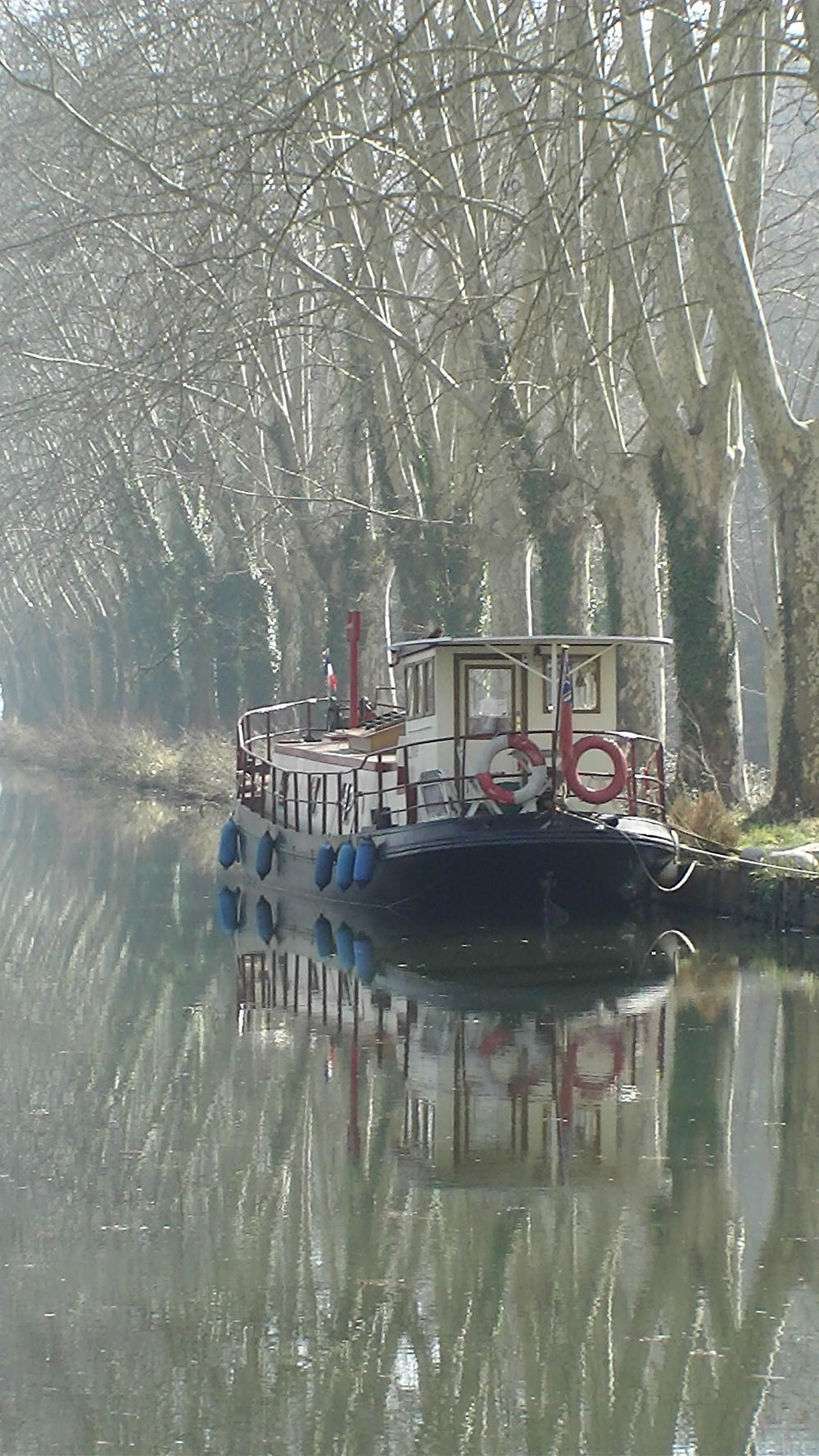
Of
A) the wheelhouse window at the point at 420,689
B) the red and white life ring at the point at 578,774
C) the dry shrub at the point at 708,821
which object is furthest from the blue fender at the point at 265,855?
the red and white life ring at the point at 578,774

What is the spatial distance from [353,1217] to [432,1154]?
4.56 ft

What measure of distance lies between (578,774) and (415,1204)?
1080 centimetres

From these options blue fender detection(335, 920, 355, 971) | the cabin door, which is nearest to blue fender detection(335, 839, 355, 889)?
blue fender detection(335, 920, 355, 971)

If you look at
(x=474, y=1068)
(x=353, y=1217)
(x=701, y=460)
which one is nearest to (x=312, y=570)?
(x=701, y=460)

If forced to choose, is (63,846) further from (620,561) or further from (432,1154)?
(432,1154)

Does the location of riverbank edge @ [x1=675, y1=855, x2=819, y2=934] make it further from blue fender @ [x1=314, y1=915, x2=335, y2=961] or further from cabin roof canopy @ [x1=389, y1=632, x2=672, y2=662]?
blue fender @ [x1=314, y1=915, x2=335, y2=961]

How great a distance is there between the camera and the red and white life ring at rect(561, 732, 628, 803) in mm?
19609

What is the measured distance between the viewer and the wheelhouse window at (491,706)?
827 inches

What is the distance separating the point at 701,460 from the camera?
2367 cm

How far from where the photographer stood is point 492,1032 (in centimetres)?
1434

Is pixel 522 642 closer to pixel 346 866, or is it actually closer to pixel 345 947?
pixel 346 866

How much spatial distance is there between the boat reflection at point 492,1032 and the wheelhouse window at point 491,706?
7.36 feet

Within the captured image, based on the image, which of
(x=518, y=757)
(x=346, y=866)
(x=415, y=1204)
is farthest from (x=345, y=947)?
(x=415, y=1204)

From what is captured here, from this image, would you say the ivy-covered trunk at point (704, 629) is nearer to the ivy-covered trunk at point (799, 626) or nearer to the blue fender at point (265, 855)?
the ivy-covered trunk at point (799, 626)
